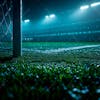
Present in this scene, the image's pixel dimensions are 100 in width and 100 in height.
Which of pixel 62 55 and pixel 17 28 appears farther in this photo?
pixel 62 55

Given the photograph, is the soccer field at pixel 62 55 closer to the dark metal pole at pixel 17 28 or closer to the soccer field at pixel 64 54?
the soccer field at pixel 64 54

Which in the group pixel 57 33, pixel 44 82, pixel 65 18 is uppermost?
pixel 65 18

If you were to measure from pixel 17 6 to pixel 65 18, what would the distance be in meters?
19.6

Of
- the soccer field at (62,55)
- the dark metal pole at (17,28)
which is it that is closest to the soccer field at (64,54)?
the soccer field at (62,55)

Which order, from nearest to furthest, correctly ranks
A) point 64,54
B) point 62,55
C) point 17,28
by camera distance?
point 17,28
point 62,55
point 64,54

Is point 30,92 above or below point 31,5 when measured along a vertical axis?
below

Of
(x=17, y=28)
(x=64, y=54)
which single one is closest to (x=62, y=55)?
(x=64, y=54)

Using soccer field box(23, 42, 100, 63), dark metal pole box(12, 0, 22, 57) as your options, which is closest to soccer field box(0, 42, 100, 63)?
soccer field box(23, 42, 100, 63)

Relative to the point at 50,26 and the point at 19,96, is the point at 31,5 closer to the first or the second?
the point at 50,26

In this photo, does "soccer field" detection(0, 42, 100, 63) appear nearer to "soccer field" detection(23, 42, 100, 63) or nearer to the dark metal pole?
"soccer field" detection(23, 42, 100, 63)

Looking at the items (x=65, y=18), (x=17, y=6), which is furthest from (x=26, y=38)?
(x=17, y=6)

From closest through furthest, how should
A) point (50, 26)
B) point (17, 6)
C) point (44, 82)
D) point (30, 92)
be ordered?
point (30, 92) < point (44, 82) < point (17, 6) < point (50, 26)

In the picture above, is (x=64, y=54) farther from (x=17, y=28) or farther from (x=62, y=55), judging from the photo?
(x=17, y=28)

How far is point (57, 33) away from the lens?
27141mm
